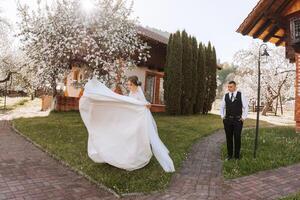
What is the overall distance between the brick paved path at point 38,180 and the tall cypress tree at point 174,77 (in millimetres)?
10909

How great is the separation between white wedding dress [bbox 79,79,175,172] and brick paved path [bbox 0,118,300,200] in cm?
69

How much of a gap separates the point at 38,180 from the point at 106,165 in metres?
1.55

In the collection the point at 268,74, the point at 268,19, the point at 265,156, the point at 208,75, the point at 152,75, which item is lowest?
the point at 265,156

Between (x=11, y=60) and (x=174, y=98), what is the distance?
20.4 meters

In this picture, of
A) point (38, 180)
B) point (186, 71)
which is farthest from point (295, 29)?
point (186, 71)

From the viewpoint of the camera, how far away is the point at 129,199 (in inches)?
226

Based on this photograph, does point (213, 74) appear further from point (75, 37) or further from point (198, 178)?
point (198, 178)

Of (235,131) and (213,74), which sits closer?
(235,131)

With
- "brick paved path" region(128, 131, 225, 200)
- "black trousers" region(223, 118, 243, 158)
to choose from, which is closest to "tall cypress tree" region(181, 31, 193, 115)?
"brick paved path" region(128, 131, 225, 200)

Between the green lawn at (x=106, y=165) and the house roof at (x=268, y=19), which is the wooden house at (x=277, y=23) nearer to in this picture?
the house roof at (x=268, y=19)

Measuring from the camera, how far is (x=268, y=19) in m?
13.0

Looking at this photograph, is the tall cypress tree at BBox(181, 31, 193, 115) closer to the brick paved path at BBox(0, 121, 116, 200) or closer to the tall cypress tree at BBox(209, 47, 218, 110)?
the tall cypress tree at BBox(209, 47, 218, 110)

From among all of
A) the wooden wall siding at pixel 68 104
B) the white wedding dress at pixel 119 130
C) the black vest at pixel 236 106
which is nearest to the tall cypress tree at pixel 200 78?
the wooden wall siding at pixel 68 104

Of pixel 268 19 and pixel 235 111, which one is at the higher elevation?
pixel 268 19
